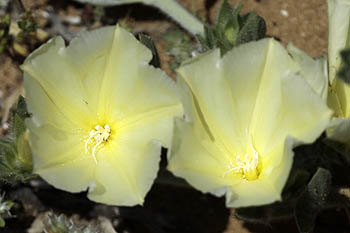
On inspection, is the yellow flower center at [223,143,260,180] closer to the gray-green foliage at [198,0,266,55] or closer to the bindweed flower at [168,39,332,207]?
the bindweed flower at [168,39,332,207]

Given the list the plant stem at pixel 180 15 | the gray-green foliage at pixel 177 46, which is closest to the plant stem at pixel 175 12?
the plant stem at pixel 180 15

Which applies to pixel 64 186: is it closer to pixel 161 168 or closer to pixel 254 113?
pixel 161 168

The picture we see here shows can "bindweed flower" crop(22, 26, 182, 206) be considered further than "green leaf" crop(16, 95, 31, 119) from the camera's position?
No

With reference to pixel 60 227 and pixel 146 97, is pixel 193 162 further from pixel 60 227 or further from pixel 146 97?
pixel 60 227

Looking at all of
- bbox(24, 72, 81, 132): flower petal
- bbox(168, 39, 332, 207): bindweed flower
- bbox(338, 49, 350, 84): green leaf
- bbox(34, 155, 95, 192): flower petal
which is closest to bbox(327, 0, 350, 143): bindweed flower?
bbox(168, 39, 332, 207): bindweed flower

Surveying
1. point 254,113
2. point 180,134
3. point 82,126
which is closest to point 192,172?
point 180,134

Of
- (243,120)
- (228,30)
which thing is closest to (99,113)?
(243,120)

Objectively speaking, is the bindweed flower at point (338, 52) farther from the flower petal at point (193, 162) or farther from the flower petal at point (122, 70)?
the flower petal at point (122, 70)
